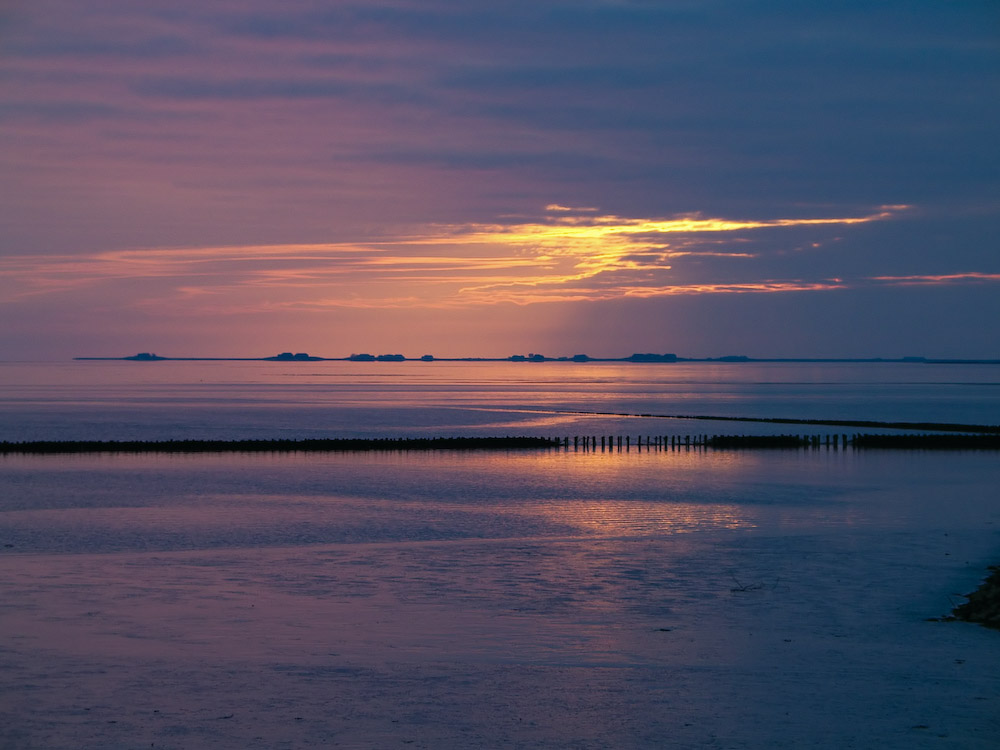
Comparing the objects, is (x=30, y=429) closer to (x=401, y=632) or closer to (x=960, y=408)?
(x=401, y=632)

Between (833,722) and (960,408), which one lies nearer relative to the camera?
(833,722)

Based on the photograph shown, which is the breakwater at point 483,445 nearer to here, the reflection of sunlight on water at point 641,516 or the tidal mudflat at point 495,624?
the tidal mudflat at point 495,624

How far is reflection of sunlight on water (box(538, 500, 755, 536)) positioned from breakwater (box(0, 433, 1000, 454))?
29.2m

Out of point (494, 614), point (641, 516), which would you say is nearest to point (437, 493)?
point (641, 516)

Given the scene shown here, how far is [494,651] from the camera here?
18141 mm

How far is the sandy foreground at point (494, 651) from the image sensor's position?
14.0m

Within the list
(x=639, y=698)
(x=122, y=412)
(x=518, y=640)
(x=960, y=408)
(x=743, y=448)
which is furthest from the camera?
(x=960, y=408)

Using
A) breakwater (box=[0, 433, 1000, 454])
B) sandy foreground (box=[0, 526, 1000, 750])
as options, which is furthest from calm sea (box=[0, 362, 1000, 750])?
breakwater (box=[0, 433, 1000, 454])

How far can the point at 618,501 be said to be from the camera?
44000 mm

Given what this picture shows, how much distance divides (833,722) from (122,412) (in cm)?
12973

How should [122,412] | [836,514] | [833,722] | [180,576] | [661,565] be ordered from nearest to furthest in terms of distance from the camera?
[833,722] → [180,576] → [661,565] → [836,514] → [122,412]

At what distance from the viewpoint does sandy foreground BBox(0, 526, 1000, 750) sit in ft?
45.8

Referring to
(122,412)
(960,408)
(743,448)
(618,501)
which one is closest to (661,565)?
(618,501)

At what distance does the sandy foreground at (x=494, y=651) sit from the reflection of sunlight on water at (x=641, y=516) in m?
6.02
